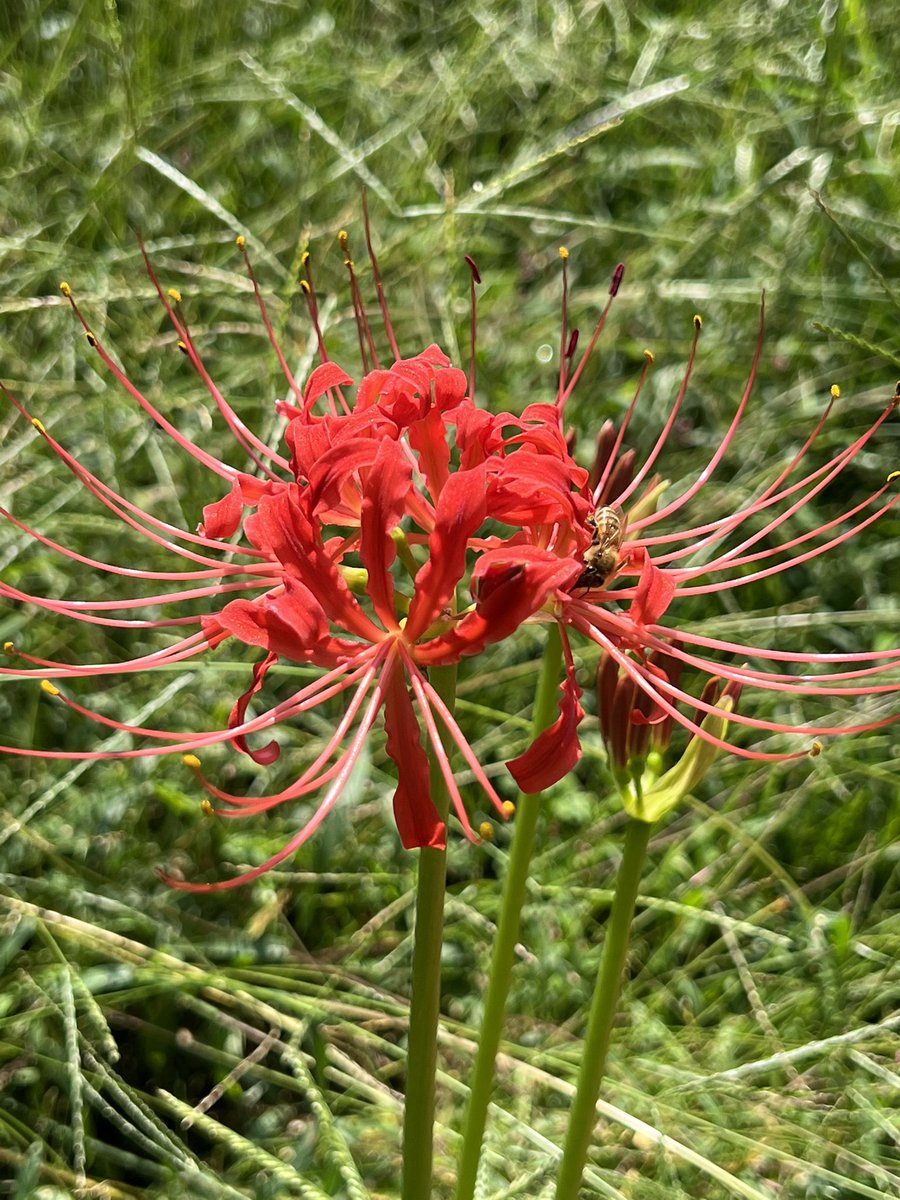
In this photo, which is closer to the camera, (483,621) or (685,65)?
(483,621)

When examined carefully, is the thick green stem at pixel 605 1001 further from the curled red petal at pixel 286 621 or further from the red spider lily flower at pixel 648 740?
the curled red petal at pixel 286 621

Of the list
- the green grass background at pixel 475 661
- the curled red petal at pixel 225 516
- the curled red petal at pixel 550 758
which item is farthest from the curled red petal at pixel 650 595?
the green grass background at pixel 475 661

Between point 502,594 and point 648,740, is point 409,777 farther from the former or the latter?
point 648,740

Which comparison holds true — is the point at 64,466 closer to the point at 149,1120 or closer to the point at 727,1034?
the point at 149,1120

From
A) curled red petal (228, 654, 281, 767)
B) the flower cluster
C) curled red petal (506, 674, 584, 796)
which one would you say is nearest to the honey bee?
the flower cluster

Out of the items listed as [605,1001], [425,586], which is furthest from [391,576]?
[605,1001]

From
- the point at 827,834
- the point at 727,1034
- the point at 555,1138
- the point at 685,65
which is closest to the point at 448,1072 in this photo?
the point at 555,1138
